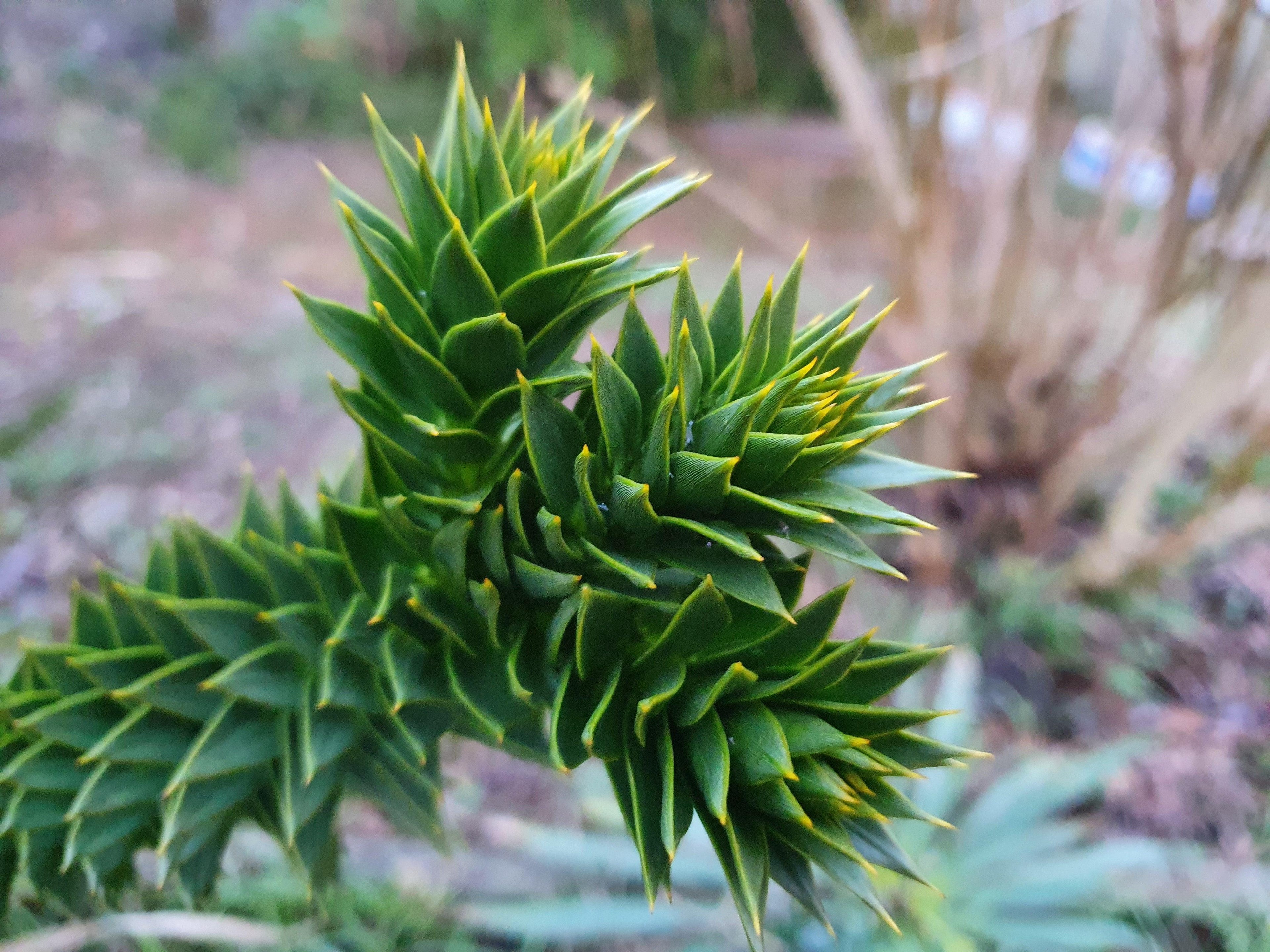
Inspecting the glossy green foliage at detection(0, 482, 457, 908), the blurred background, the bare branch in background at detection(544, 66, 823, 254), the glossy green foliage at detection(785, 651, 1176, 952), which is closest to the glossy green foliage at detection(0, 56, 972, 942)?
the glossy green foliage at detection(0, 482, 457, 908)

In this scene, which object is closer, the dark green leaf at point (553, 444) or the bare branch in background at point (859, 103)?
the dark green leaf at point (553, 444)

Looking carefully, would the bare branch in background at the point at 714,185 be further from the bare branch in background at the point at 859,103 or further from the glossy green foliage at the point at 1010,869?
the glossy green foliage at the point at 1010,869

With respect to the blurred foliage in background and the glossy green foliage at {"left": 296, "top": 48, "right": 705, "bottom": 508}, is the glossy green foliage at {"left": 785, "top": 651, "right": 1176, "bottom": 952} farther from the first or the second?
the blurred foliage in background

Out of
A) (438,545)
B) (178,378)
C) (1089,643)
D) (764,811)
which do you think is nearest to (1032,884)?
(1089,643)

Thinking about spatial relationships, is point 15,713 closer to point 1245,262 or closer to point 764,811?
point 764,811

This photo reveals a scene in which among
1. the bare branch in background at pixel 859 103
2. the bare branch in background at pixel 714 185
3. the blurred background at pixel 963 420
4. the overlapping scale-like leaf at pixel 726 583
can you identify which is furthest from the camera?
the bare branch in background at pixel 714 185

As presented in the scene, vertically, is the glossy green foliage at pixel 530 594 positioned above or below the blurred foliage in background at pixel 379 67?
below

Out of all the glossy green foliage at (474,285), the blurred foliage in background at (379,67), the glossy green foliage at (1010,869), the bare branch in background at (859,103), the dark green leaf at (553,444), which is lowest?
the glossy green foliage at (1010,869)

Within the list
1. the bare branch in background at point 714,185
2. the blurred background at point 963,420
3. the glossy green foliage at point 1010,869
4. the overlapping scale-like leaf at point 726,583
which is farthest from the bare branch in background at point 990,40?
the overlapping scale-like leaf at point 726,583
